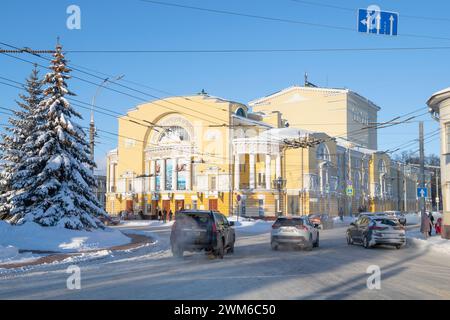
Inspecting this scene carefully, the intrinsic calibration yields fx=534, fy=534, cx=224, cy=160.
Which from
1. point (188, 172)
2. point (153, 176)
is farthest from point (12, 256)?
point (153, 176)


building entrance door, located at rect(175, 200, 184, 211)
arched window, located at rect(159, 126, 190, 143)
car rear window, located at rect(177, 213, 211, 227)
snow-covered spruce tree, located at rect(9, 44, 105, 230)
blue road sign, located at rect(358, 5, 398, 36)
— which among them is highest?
arched window, located at rect(159, 126, 190, 143)

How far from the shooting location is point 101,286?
11320 mm

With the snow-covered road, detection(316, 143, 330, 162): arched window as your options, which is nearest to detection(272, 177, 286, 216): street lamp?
detection(316, 143, 330, 162): arched window

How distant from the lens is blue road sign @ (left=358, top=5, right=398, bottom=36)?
575 inches

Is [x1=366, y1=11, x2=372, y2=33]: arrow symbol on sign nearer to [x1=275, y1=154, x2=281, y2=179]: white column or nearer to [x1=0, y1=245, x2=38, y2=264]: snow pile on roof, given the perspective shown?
[x1=0, y1=245, x2=38, y2=264]: snow pile on roof

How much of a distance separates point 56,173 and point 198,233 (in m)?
12.8

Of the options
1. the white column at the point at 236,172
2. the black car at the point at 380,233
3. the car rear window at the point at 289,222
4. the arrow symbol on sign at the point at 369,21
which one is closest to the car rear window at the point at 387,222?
the black car at the point at 380,233

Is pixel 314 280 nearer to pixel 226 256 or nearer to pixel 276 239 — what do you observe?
pixel 226 256

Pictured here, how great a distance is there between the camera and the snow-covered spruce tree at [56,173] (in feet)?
89.8

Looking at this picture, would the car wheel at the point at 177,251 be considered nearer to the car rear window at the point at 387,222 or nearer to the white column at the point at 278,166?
the car rear window at the point at 387,222

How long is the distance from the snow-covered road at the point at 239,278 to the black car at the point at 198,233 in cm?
47

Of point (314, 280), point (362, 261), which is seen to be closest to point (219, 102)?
point (362, 261)

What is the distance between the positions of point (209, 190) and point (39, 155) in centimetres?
4195

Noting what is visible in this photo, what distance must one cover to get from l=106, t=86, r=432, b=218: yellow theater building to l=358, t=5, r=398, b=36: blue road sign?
140 feet
